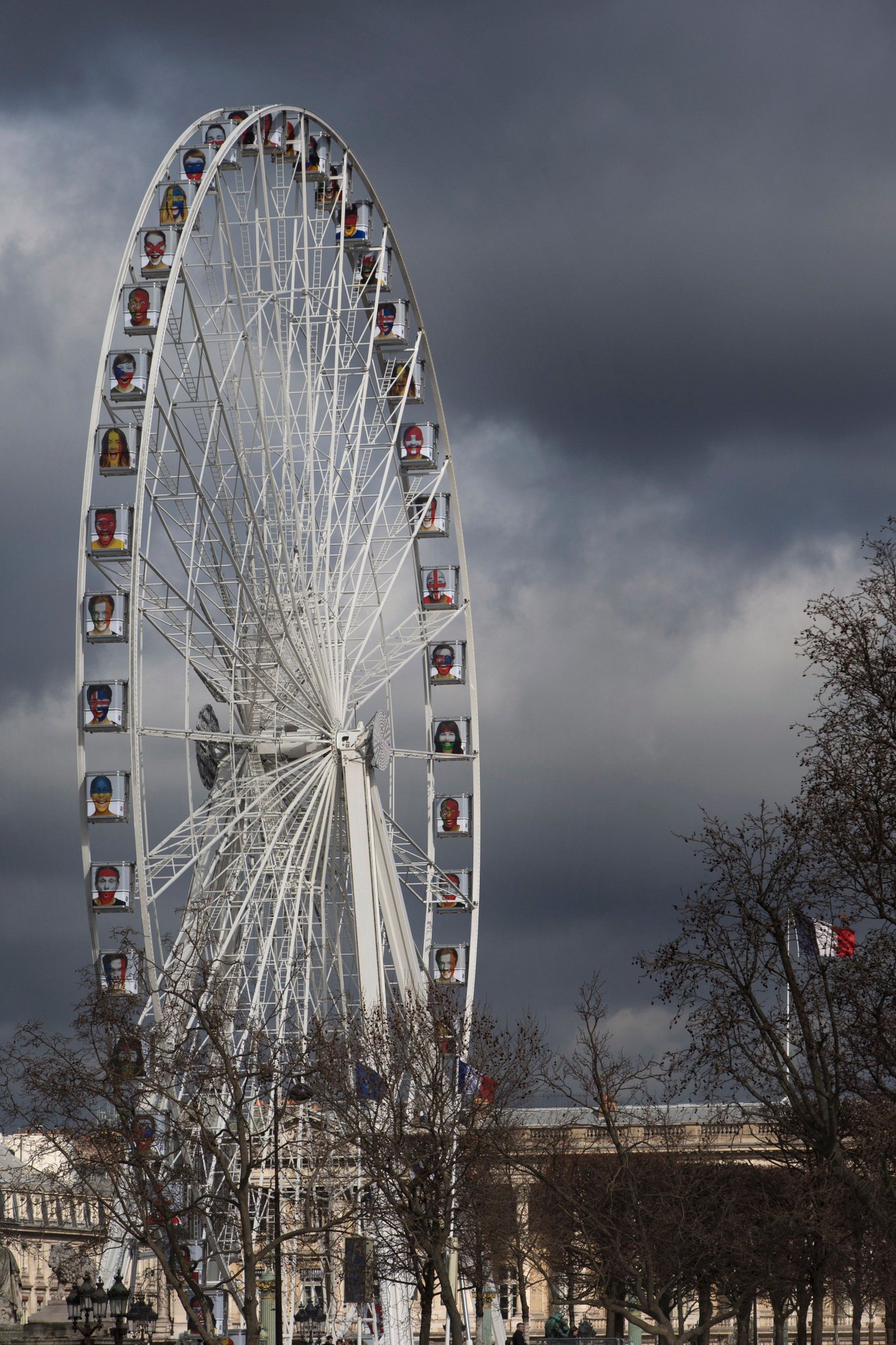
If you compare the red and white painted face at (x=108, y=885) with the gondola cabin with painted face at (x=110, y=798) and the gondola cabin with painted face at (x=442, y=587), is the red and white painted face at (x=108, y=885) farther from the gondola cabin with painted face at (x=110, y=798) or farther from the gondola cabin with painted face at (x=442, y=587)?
the gondola cabin with painted face at (x=442, y=587)

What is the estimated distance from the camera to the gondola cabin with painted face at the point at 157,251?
42.0 metres

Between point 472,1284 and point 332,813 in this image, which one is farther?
point 472,1284

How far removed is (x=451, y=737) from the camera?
170 ft

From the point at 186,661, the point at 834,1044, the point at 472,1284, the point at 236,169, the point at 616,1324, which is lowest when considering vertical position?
the point at 616,1324

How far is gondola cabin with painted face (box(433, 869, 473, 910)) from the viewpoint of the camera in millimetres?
49094

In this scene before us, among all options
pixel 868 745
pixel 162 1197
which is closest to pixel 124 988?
pixel 162 1197

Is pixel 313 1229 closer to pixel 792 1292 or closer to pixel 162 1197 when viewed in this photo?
pixel 162 1197

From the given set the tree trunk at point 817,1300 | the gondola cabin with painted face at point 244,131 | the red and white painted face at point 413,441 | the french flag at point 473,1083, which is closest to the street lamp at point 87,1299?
the french flag at point 473,1083

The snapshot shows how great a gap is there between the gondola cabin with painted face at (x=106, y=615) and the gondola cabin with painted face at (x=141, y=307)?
5.86 meters

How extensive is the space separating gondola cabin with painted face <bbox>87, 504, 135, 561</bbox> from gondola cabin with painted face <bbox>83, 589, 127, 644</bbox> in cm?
90

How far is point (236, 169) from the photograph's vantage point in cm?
4412

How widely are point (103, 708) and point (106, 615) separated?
87.9 inches

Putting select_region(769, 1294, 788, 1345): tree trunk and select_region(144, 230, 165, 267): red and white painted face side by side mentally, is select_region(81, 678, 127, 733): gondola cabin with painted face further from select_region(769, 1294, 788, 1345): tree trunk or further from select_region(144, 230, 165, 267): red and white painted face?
select_region(769, 1294, 788, 1345): tree trunk

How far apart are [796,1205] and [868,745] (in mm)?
7052
